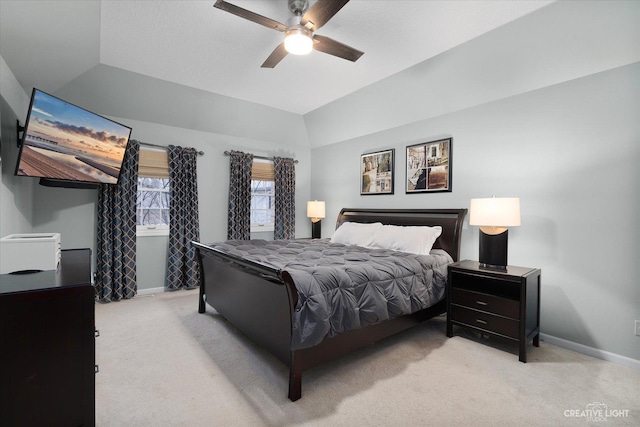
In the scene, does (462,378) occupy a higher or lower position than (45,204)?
lower

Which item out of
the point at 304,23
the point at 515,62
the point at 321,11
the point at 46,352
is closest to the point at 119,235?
the point at 46,352

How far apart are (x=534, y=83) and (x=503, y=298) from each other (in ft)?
7.00

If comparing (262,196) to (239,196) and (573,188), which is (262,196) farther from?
(573,188)

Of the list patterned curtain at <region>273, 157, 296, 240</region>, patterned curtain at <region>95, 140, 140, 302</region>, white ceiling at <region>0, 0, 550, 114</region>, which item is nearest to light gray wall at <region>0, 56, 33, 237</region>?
white ceiling at <region>0, 0, 550, 114</region>

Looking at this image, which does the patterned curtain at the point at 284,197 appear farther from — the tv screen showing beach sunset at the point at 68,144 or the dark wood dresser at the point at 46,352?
the dark wood dresser at the point at 46,352

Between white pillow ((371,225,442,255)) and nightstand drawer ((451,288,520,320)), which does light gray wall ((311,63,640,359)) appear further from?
nightstand drawer ((451,288,520,320))

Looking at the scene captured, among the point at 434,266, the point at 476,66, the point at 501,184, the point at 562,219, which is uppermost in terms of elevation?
the point at 476,66

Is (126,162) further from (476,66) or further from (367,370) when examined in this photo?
(476,66)

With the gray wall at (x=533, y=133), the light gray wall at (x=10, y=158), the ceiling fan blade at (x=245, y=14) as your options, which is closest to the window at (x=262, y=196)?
the gray wall at (x=533, y=133)

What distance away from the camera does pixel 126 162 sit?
4211 mm

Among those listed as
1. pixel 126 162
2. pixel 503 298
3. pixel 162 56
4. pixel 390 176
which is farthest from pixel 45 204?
pixel 503 298

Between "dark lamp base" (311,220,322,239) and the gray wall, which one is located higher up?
the gray wall

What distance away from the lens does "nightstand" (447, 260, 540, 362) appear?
8.54 feet

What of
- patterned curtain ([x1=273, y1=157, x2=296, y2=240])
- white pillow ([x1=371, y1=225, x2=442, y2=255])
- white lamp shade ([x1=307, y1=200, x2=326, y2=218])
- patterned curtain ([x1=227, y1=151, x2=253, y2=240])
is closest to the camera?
white pillow ([x1=371, y1=225, x2=442, y2=255])
